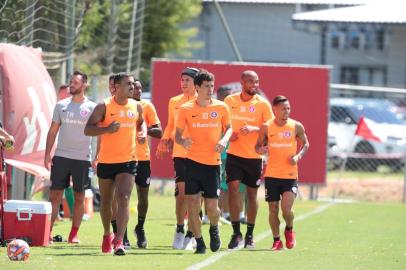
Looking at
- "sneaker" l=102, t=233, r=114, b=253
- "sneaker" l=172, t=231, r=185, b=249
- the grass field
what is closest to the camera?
the grass field

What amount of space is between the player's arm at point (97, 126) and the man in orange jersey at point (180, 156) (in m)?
1.29

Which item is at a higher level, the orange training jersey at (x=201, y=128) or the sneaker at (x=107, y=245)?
the orange training jersey at (x=201, y=128)

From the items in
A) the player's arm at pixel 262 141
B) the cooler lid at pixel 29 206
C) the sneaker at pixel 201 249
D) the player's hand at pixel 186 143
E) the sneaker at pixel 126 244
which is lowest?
the sneaker at pixel 126 244

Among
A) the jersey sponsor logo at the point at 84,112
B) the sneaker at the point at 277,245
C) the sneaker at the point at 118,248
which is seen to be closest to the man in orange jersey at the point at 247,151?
the sneaker at the point at 277,245

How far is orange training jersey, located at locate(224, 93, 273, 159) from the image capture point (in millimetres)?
14258

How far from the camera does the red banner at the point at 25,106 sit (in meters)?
15.2

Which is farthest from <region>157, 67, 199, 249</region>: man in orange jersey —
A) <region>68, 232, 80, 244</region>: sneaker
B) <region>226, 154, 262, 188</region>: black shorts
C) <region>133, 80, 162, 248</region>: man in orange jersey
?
<region>68, 232, 80, 244</region>: sneaker

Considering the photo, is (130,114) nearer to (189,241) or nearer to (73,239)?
(189,241)

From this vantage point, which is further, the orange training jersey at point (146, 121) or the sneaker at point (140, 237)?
the orange training jersey at point (146, 121)

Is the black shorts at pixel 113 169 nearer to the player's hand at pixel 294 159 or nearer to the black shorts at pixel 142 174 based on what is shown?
the black shorts at pixel 142 174

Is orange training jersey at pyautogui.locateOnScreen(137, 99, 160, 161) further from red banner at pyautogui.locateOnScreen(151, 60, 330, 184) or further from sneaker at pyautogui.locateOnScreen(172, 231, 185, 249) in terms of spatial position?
red banner at pyautogui.locateOnScreen(151, 60, 330, 184)

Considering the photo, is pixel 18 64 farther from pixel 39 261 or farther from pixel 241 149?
pixel 39 261

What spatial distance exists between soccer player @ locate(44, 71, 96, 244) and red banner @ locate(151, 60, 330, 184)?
902 centimetres

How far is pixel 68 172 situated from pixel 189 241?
1.79 meters
